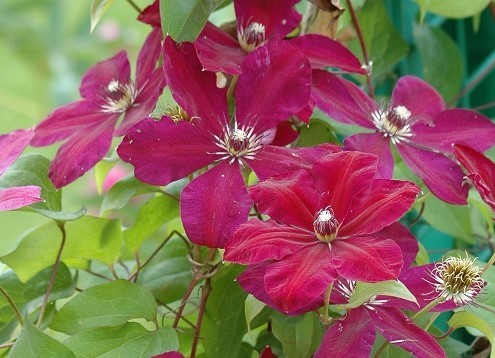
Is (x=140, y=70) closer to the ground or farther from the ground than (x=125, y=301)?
farther from the ground

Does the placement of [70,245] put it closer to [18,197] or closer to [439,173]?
[18,197]

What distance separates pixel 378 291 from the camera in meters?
0.44

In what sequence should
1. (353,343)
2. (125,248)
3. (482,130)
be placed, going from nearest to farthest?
(353,343)
(482,130)
(125,248)

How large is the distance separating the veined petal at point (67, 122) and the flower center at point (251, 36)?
102 millimetres

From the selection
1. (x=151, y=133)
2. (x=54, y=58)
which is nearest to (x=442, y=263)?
(x=151, y=133)

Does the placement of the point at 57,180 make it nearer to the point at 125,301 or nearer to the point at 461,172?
the point at 125,301

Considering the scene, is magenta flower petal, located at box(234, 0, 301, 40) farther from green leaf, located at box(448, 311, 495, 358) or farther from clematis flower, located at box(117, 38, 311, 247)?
green leaf, located at box(448, 311, 495, 358)

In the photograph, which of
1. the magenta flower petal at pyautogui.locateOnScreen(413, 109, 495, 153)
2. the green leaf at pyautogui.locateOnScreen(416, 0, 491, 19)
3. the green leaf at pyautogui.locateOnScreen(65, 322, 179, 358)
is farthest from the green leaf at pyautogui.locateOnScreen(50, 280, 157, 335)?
the green leaf at pyautogui.locateOnScreen(416, 0, 491, 19)

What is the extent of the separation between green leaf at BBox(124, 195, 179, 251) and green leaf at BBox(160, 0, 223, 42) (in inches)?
6.5

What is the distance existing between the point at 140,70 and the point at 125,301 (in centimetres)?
17

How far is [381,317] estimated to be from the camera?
493mm

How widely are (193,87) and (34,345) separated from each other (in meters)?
0.18

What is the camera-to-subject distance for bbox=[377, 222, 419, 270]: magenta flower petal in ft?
1.79

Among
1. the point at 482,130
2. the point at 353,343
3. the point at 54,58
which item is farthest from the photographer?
the point at 54,58
